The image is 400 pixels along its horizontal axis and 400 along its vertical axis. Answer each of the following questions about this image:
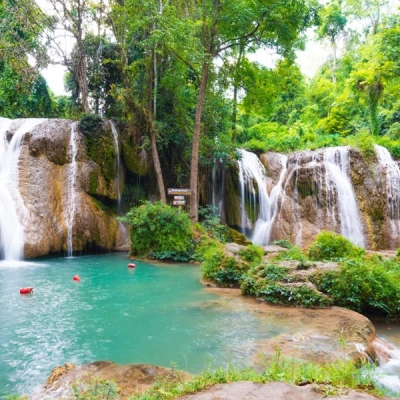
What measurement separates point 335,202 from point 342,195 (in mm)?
451

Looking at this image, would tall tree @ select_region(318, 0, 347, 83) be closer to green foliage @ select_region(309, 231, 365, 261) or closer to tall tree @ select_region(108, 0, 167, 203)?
tall tree @ select_region(108, 0, 167, 203)

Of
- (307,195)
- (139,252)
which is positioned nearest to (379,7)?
(307,195)

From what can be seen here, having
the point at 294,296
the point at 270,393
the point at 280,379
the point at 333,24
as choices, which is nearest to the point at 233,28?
the point at 294,296

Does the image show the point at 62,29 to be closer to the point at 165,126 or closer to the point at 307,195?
the point at 165,126

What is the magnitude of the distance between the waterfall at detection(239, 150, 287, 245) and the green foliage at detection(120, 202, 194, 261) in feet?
16.0

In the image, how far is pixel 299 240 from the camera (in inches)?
627

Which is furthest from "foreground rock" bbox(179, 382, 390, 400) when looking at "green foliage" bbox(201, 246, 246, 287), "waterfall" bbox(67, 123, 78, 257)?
"waterfall" bbox(67, 123, 78, 257)

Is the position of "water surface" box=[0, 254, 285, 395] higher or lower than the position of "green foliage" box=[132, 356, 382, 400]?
lower

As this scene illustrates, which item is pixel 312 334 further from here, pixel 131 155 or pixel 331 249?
Result: pixel 131 155

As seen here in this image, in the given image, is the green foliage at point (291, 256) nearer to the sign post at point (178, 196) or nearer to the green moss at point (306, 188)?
the sign post at point (178, 196)

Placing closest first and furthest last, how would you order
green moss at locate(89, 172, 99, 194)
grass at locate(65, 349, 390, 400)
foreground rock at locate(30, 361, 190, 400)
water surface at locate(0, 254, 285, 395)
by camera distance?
grass at locate(65, 349, 390, 400)
foreground rock at locate(30, 361, 190, 400)
water surface at locate(0, 254, 285, 395)
green moss at locate(89, 172, 99, 194)

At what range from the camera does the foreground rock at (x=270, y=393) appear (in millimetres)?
2430

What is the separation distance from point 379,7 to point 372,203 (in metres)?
21.6

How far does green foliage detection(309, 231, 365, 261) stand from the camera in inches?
343
